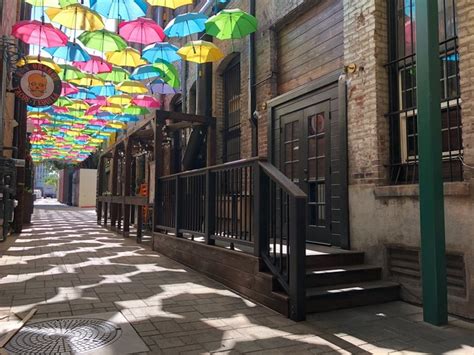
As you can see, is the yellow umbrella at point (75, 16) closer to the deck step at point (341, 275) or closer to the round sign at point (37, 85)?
the round sign at point (37, 85)

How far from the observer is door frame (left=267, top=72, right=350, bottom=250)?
557 cm

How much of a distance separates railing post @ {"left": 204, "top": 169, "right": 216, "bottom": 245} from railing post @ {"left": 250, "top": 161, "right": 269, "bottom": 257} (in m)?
1.22

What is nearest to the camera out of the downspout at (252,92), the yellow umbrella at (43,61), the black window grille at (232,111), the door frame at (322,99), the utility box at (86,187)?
the door frame at (322,99)

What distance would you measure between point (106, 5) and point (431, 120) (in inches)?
247

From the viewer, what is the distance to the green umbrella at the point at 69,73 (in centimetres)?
1035

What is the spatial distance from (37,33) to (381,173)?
6.96 meters

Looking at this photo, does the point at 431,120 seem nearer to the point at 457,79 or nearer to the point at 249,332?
the point at 457,79

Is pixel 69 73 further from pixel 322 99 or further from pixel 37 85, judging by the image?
pixel 322 99

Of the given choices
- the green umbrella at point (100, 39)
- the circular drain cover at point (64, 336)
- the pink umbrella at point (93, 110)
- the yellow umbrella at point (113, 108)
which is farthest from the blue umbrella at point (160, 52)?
the circular drain cover at point (64, 336)

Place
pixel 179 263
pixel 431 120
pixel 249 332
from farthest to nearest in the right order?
pixel 179 263 < pixel 431 120 < pixel 249 332

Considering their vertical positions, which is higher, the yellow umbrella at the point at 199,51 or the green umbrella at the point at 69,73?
the green umbrella at the point at 69,73

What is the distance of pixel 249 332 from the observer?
355cm

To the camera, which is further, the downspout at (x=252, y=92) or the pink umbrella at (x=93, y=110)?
the pink umbrella at (x=93, y=110)

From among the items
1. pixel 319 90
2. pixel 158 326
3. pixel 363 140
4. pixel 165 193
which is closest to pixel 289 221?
pixel 158 326
